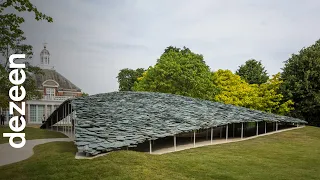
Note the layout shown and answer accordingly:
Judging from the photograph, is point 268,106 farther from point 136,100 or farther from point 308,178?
point 308,178

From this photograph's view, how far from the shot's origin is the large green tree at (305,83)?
4288cm

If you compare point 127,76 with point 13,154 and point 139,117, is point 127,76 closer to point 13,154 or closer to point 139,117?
point 139,117

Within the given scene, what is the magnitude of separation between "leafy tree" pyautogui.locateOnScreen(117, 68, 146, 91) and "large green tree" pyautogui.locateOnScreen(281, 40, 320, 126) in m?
34.8

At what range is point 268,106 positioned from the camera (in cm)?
4625

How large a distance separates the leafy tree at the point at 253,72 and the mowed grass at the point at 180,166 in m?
35.0

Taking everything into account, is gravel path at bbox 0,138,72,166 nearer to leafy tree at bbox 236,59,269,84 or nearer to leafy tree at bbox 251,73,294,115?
leafy tree at bbox 251,73,294,115

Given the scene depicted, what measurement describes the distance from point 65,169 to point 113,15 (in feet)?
80.2

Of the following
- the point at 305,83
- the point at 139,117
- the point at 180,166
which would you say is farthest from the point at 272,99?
the point at 180,166

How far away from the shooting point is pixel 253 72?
5638cm

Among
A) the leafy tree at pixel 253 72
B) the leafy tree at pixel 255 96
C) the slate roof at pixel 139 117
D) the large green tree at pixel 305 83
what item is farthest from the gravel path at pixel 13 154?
the leafy tree at pixel 253 72

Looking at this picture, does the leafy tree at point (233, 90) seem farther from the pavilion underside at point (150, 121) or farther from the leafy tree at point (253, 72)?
the pavilion underside at point (150, 121)

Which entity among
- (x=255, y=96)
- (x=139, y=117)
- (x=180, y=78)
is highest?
(x=180, y=78)

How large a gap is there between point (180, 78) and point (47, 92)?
100ft

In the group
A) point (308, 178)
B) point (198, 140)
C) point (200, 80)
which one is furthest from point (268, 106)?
point (308, 178)
